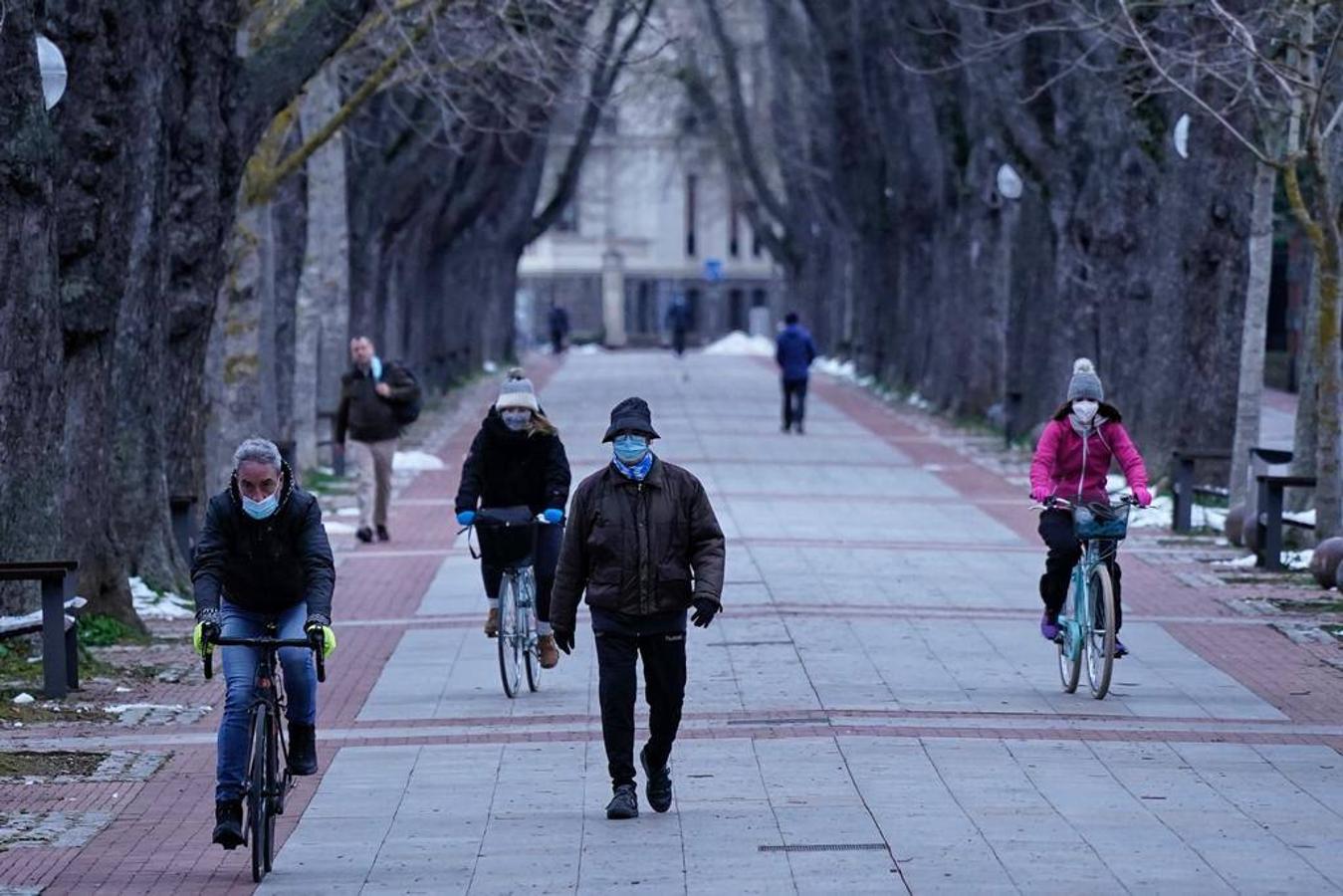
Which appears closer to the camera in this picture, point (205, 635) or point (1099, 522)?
point (205, 635)

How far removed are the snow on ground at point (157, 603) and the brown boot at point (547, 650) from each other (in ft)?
12.9

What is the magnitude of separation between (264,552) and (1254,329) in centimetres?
1411

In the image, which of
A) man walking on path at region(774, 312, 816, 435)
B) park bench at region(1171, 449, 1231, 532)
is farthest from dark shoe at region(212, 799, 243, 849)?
man walking on path at region(774, 312, 816, 435)

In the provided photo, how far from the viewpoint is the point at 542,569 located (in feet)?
46.0

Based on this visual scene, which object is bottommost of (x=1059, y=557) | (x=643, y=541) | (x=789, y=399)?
(x=789, y=399)

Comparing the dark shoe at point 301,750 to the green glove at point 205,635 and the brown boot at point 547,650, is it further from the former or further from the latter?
the brown boot at point 547,650

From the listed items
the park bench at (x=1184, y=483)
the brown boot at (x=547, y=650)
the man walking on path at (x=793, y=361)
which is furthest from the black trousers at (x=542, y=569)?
the man walking on path at (x=793, y=361)

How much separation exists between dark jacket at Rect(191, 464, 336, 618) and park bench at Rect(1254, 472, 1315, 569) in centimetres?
1141

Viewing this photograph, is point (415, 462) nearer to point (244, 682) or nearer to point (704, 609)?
point (704, 609)

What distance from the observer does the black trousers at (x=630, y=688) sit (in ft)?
33.2

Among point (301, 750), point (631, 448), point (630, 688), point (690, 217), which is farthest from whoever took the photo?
point (690, 217)

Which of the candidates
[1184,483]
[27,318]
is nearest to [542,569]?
[27,318]

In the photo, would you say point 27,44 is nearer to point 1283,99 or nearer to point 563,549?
point 563,549

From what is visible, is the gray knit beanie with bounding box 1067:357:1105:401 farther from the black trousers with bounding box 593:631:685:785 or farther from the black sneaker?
the black sneaker
